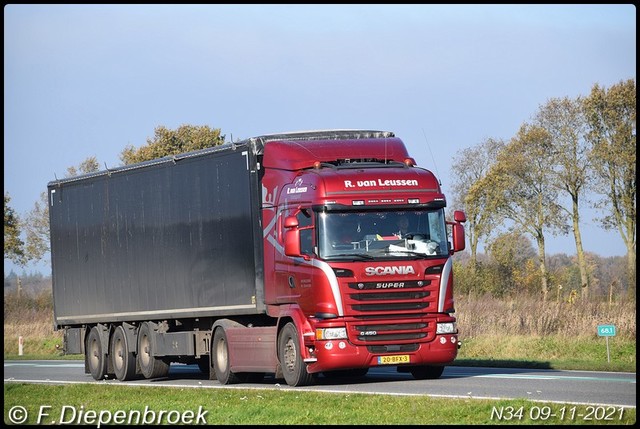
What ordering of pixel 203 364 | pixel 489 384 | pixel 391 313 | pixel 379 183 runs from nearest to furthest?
pixel 489 384 → pixel 391 313 → pixel 379 183 → pixel 203 364

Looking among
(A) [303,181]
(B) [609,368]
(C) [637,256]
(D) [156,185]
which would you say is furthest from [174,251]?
(C) [637,256]

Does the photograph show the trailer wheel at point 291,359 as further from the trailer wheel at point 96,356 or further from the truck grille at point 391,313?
the trailer wheel at point 96,356

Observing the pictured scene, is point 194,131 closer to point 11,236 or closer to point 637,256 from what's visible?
point 11,236

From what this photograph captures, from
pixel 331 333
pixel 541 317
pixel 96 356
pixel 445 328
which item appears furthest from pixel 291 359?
pixel 541 317

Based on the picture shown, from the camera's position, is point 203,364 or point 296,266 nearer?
point 296,266

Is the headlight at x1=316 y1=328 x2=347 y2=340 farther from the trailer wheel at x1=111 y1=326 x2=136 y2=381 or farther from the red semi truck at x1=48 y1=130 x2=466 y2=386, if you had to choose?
the trailer wheel at x1=111 y1=326 x2=136 y2=381

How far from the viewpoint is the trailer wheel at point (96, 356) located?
2891 cm

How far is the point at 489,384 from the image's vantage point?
21.1 m

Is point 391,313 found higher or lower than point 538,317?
higher

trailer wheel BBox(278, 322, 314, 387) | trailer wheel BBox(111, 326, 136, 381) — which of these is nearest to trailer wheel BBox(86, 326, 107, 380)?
trailer wheel BBox(111, 326, 136, 381)

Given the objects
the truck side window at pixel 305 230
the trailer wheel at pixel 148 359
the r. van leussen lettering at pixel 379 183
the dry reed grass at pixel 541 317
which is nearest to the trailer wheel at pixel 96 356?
Result: the trailer wheel at pixel 148 359

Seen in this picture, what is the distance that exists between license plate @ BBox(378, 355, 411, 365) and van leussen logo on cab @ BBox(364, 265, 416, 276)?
142 centimetres

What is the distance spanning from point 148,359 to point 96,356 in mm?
2627

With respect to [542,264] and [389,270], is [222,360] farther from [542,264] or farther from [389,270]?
[542,264]
